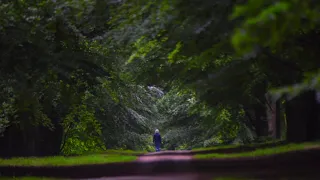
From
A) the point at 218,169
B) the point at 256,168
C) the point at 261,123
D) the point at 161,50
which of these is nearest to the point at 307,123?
the point at 256,168

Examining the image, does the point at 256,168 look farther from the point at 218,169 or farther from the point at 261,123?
the point at 261,123

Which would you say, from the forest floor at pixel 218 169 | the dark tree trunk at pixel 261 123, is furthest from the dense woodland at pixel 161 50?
the dark tree trunk at pixel 261 123

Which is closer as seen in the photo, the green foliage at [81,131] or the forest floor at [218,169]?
the forest floor at [218,169]

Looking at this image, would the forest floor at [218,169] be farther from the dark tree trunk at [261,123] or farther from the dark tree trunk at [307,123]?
the dark tree trunk at [261,123]

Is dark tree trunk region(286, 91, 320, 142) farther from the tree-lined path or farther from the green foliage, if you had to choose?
the green foliage

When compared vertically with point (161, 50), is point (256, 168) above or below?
below

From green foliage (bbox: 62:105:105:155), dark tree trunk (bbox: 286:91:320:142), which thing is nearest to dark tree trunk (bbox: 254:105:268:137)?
green foliage (bbox: 62:105:105:155)

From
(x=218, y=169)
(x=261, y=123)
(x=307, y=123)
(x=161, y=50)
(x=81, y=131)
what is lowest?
(x=218, y=169)

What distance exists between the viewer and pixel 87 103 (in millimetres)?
21469

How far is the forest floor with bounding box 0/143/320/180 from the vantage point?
1162 centimetres

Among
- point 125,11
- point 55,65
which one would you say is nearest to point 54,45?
point 55,65

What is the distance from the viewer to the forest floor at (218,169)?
11.6 m

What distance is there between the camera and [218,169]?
48.2 feet

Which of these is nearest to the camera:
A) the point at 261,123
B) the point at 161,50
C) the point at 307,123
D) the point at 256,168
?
the point at 161,50
